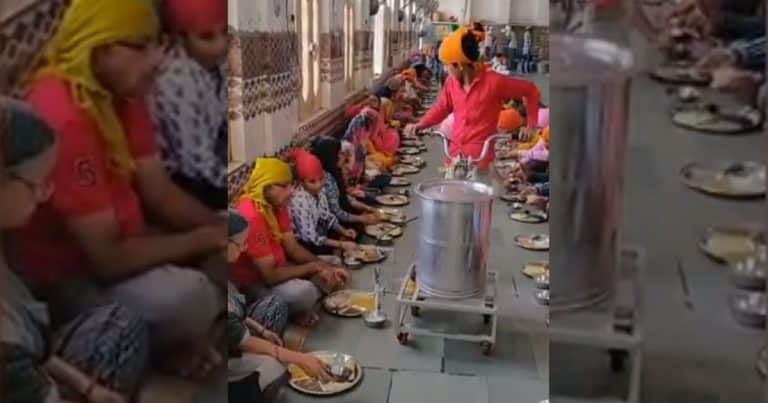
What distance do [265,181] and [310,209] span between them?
0.63 m

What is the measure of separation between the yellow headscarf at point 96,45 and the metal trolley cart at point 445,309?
2.00m

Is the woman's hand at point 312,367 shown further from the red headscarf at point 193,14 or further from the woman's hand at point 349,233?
the red headscarf at point 193,14

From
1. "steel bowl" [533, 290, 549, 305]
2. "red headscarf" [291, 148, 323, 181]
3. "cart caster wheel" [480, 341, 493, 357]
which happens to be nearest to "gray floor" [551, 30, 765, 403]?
"cart caster wheel" [480, 341, 493, 357]

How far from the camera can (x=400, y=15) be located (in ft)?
37.7

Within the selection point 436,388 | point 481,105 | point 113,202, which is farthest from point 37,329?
point 481,105

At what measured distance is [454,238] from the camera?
115 inches

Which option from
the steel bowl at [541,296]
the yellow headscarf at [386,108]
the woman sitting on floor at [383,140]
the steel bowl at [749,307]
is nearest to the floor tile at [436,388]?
the steel bowl at [541,296]

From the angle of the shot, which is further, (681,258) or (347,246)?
(347,246)

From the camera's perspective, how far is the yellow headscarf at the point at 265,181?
110 inches

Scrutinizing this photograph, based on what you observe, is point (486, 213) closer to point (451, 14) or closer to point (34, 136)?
point (34, 136)

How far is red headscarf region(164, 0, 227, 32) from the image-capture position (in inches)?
38.2

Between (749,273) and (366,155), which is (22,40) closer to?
(749,273)

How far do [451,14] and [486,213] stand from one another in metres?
12.8

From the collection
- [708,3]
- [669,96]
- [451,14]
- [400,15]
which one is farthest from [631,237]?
[451,14]
